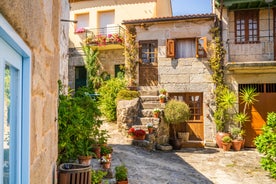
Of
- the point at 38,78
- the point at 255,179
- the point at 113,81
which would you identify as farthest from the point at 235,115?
the point at 38,78

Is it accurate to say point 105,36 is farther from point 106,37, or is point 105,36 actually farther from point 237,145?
point 237,145

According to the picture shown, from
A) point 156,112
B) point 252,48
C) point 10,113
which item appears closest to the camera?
point 10,113

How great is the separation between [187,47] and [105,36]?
5489 millimetres

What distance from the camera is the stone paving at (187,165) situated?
659 cm

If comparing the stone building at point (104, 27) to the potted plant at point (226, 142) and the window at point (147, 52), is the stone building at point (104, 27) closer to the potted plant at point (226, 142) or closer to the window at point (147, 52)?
the window at point (147, 52)

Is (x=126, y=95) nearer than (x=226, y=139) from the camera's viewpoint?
No

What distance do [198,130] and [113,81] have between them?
176 inches

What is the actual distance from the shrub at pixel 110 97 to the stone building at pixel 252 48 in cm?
474

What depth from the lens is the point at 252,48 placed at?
1129 cm

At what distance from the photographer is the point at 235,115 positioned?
11.1 metres

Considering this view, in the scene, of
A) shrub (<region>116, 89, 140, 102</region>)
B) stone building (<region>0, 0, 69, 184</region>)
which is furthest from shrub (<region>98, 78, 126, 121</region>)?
stone building (<region>0, 0, 69, 184</region>)

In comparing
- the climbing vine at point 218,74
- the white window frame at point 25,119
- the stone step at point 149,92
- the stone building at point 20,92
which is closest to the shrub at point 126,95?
the stone step at point 149,92

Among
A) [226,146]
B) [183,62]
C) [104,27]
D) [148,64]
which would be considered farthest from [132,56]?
[226,146]

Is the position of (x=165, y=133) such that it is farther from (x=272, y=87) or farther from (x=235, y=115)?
(x=272, y=87)
